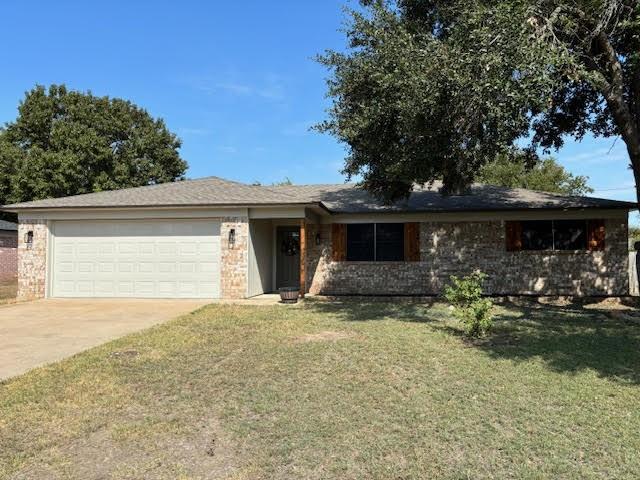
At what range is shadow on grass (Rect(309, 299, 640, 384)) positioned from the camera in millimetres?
6328

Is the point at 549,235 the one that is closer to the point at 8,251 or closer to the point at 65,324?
the point at 65,324

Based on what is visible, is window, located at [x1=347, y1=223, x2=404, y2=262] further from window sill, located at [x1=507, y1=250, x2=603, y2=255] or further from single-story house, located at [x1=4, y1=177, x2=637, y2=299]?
window sill, located at [x1=507, y1=250, x2=603, y2=255]

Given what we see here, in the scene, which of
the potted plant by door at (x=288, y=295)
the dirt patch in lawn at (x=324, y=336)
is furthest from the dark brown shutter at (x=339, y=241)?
the dirt patch in lawn at (x=324, y=336)

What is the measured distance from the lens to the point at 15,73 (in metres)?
20.2

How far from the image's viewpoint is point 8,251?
23750 millimetres

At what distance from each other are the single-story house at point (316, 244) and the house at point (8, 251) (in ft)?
36.0

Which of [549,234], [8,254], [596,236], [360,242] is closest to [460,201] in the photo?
[549,234]

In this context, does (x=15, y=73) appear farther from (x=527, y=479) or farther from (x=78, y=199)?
(x=527, y=479)

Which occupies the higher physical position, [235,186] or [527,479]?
[235,186]

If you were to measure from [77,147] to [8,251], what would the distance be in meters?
7.70

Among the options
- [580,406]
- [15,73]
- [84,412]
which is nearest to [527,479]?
[580,406]

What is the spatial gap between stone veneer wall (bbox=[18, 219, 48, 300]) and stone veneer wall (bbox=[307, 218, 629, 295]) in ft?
26.1

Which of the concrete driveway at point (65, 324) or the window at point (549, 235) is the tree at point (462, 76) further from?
the concrete driveway at point (65, 324)

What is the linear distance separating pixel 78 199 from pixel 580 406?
14.3m
